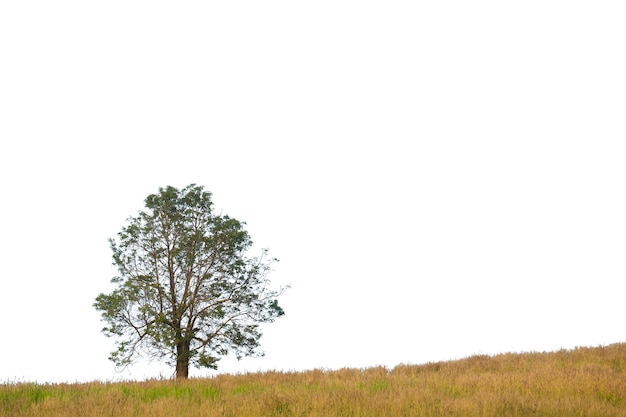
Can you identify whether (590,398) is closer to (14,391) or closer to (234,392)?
(234,392)

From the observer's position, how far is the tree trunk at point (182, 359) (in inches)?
818

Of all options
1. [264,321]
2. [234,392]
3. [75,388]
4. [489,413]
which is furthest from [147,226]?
[489,413]

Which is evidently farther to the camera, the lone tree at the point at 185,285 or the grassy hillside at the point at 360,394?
the lone tree at the point at 185,285

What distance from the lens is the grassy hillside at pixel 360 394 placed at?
27.6 ft

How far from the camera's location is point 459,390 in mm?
10555

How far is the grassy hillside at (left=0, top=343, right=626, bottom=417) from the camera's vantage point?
8422 millimetres

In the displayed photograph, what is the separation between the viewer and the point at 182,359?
20.9 m

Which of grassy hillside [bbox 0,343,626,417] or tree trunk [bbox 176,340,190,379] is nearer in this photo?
grassy hillside [bbox 0,343,626,417]

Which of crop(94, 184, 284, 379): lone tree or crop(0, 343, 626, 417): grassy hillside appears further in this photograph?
crop(94, 184, 284, 379): lone tree

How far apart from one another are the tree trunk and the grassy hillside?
805 cm

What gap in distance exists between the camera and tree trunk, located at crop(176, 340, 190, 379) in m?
20.8

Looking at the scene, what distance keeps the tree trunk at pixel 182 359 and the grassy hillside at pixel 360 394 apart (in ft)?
26.4

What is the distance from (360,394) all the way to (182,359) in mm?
12961

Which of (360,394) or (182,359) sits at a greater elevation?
(182,359)
